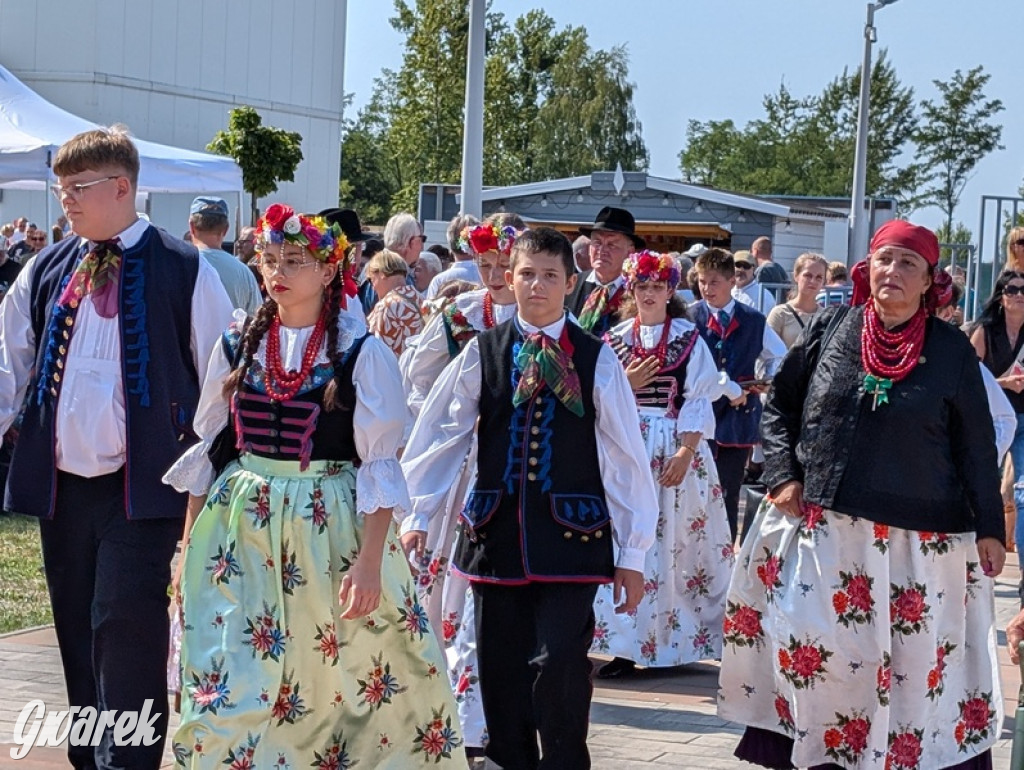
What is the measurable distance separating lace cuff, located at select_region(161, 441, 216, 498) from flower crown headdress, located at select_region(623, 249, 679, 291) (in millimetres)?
3067

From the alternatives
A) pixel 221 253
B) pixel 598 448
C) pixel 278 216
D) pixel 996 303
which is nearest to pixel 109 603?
pixel 278 216

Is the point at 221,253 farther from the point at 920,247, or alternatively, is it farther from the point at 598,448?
the point at 920,247

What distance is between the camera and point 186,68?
3591 cm

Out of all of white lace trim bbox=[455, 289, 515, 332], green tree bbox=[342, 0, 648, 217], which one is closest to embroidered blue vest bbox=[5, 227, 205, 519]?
white lace trim bbox=[455, 289, 515, 332]

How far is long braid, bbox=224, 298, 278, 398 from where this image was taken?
15.0 feet

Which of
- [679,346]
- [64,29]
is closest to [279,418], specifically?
[679,346]

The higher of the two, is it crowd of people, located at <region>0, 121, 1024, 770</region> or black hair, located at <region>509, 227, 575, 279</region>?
black hair, located at <region>509, 227, 575, 279</region>

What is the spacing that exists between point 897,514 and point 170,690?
2363 mm

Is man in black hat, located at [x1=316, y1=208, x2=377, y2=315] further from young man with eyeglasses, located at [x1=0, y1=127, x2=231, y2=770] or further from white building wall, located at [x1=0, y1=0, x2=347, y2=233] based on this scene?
white building wall, located at [x1=0, y1=0, x2=347, y2=233]

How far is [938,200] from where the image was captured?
45062 millimetres

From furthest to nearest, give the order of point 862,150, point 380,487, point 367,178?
point 367,178 → point 862,150 → point 380,487

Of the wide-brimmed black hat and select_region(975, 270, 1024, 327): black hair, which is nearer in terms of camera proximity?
the wide-brimmed black hat

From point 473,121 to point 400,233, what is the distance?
4.38 meters

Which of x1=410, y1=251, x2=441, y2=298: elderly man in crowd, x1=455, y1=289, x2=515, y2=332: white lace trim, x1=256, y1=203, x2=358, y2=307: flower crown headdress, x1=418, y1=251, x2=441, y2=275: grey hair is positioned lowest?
x1=455, y1=289, x2=515, y2=332: white lace trim
